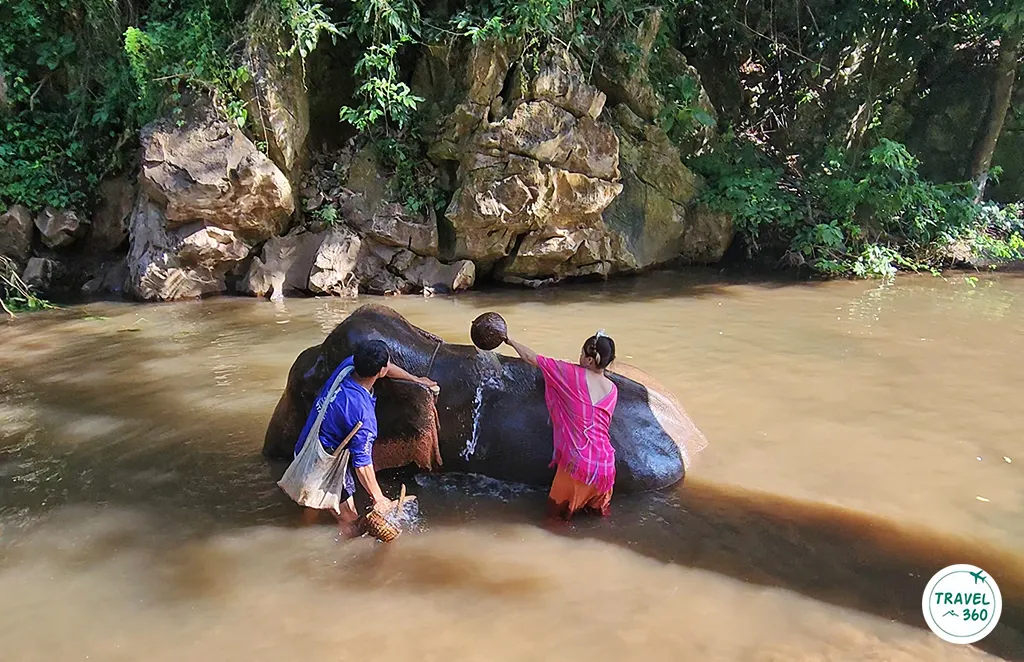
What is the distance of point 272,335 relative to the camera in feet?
25.3

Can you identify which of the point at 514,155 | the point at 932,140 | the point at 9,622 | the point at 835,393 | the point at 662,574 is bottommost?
the point at 9,622

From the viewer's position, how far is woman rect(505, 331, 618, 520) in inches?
143

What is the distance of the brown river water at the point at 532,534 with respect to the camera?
2.84m

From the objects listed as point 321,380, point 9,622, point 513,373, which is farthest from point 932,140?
point 9,622

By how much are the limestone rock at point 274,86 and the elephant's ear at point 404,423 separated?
23.2 ft

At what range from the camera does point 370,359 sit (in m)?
3.52

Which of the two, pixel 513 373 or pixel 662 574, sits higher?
pixel 513 373

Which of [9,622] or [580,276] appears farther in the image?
[580,276]

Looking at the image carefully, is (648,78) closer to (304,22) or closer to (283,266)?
(304,22)

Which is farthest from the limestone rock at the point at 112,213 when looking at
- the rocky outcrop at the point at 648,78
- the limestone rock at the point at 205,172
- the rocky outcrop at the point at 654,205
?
the rocky outcrop at the point at 648,78

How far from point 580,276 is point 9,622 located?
29.8 feet

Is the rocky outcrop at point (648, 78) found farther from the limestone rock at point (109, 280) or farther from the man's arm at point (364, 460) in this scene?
the man's arm at point (364, 460)

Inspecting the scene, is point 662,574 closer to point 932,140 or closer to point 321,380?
point 321,380

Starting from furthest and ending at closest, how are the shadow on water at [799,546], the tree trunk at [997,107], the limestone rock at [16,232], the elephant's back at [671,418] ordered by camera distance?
the tree trunk at [997,107] → the limestone rock at [16,232] → the elephant's back at [671,418] → the shadow on water at [799,546]
